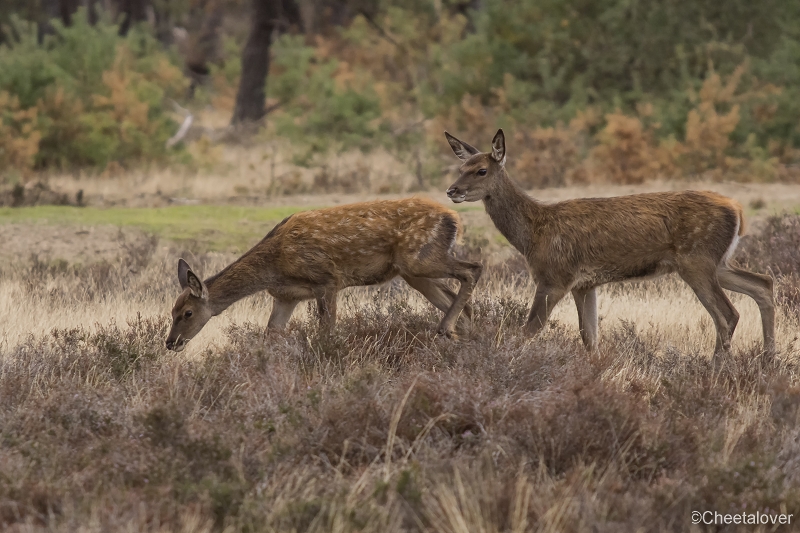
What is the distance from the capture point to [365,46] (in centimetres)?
3634

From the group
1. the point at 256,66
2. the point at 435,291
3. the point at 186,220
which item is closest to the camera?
the point at 435,291

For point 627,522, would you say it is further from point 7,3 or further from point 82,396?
point 7,3

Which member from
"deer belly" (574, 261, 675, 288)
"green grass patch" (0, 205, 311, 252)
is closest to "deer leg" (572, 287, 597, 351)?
"deer belly" (574, 261, 675, 288)

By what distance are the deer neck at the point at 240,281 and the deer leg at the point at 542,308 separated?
216 cm

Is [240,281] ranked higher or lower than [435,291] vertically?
higher

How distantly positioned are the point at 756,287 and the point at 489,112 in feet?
50.9

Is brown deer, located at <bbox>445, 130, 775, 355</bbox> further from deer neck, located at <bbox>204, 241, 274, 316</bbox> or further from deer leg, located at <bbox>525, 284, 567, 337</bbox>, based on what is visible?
deer neck, located at <bbox>204, 241, 274, 316</bbox>

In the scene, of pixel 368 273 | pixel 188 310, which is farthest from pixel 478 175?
pixel 188 310

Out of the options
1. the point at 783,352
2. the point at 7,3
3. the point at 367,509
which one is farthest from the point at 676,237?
the point at 7,3

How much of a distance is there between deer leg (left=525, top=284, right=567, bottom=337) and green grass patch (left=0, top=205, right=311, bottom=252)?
5955 mm

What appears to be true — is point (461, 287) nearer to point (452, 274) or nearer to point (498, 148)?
point (452, 274)

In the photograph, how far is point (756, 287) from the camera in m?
9.79

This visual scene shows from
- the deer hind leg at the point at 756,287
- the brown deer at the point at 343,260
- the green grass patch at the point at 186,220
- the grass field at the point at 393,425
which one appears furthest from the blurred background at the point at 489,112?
the deer hind leg at the point at 756,287

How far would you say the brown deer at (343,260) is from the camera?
9.76m
